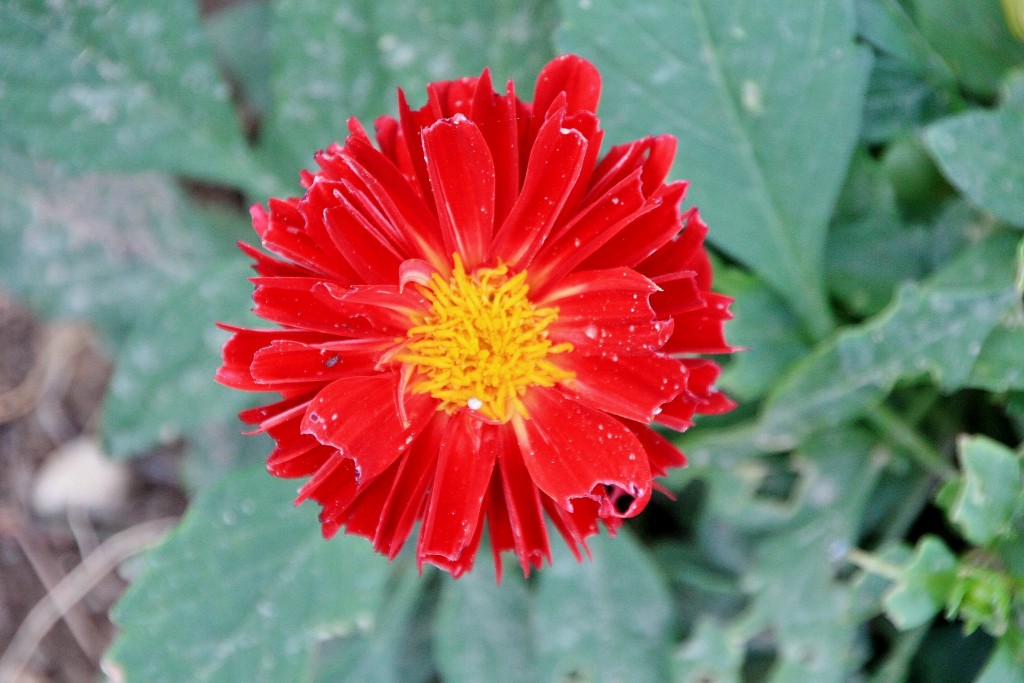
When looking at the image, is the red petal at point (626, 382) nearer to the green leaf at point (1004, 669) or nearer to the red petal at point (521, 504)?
the red petal at point (521, 504)

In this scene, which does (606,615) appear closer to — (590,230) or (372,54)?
(590,230)

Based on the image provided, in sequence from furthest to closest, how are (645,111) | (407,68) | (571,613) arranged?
(571,613) < (407,68) < (645,111)

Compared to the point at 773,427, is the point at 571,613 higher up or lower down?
lower down

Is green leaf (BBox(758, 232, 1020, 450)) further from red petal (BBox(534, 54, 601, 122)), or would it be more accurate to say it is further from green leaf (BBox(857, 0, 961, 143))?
red petal (BBox(534, 54, 601, 122))

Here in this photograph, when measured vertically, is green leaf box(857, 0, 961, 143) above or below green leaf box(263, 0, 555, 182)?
below

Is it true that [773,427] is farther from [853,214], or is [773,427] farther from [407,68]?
[407,68]

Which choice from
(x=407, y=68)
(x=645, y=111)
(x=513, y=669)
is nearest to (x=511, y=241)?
(x=645, y=111)

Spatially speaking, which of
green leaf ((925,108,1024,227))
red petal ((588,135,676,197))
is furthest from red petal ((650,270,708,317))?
green leaf ((925,108,1024,227))
